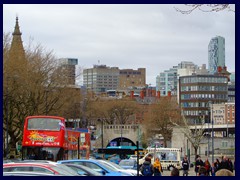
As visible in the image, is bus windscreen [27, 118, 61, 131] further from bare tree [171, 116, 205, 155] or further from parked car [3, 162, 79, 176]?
bare tree [171, 116, 205, 155]

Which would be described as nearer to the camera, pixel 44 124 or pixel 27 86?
pixel 44 124

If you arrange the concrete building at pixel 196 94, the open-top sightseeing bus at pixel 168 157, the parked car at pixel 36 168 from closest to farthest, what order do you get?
the parked car at pixel 36 168
the open-top sightseeing bus at pixel 168 157
the concrete building at pixel 196 94

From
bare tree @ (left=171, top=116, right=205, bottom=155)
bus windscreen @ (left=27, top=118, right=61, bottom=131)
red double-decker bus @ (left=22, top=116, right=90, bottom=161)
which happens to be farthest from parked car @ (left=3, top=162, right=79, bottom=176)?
bare tree @ (left=171, top=116, right=205, bottom=155)

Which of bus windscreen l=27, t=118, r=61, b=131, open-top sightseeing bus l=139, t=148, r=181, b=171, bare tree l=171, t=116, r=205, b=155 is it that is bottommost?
open-top sightseeing bus l=139, t=148, r=181, b=171

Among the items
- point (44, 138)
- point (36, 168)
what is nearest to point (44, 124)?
point (44, 138)

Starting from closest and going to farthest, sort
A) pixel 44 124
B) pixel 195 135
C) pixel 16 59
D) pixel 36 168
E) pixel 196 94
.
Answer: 1. pixel 36 168
2. pixel 44 124
3. pixel 16 59
4. pixel 195 135
5. pixel 196 94

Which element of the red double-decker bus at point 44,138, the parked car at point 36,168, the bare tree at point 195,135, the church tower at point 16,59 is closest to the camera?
the parked car at point 36,168

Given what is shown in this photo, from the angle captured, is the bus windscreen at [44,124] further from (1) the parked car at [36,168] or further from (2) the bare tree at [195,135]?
(2) the bare tree at [195,135]

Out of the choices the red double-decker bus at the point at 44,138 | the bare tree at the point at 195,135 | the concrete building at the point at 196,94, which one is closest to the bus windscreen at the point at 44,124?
the red double-decker bus at the point at 44,138

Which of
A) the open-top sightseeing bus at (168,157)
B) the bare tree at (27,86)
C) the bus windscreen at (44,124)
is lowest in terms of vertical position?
the open-top sightseeing bus at (168,157)

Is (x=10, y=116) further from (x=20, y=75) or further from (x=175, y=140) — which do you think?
(x=175, y=140)

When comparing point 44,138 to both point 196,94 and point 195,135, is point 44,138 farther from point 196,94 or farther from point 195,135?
point 196,94

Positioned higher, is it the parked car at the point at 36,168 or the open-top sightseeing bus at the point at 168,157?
the parked car at the point at 36,168

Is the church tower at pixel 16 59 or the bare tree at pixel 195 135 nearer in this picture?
the church tower at pixel 16 59
